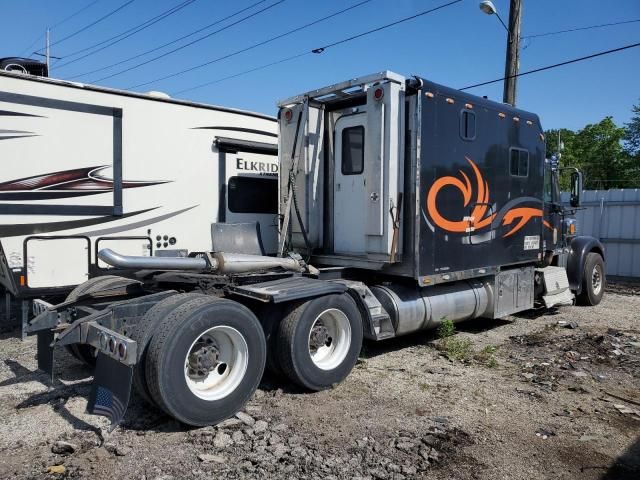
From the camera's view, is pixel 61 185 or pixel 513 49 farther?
pixel 513 49

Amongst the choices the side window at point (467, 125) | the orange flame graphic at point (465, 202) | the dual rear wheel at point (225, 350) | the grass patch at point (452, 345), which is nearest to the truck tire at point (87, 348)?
the dual rear wheel at point (225, 350)

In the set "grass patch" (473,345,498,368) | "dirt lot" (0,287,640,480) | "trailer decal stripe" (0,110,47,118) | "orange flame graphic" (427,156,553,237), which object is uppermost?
"trailer decal stripe" (0,110,47,118)

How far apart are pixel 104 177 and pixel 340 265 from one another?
10.9 ft

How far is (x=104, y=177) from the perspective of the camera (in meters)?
7.23

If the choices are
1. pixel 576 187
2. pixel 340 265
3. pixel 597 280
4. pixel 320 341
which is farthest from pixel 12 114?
pixel 597 280

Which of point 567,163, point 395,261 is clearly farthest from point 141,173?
point 567,163

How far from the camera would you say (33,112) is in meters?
6.61

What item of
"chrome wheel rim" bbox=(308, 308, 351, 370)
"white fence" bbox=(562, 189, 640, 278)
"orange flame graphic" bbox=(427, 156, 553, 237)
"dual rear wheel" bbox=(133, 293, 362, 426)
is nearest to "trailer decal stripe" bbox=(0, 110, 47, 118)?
"dual rear wheel" bbox=(133, 293, 362, 426)

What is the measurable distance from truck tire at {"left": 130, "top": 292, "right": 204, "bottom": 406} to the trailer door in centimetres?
296

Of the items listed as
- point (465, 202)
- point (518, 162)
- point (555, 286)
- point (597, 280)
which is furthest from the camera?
point (597, 280)

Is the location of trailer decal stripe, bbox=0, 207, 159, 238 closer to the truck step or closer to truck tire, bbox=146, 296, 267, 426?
truck tire, bbox=146, 296, 267, 426

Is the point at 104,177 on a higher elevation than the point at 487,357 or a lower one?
higher

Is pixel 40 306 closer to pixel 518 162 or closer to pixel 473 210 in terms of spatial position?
pixel 473 210

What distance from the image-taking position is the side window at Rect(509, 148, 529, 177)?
316 inches
